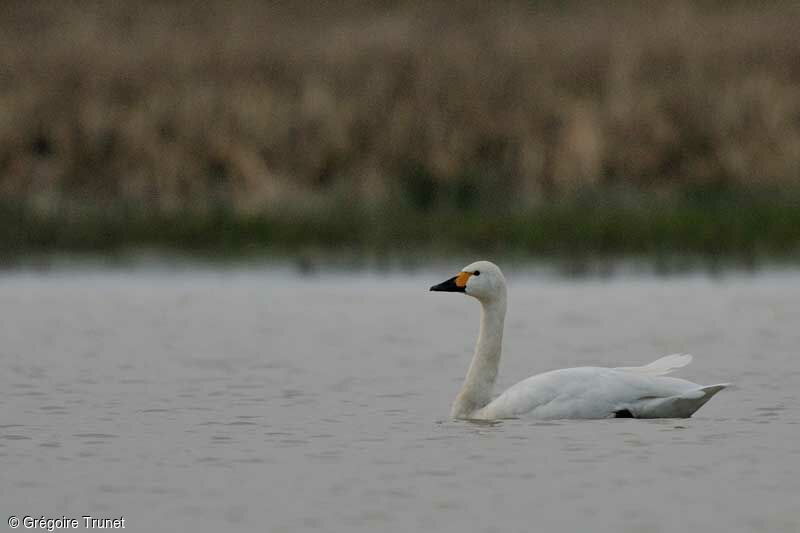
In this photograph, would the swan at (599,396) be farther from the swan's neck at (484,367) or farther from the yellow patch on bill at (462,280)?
the yellow patch on bill at (462,280)

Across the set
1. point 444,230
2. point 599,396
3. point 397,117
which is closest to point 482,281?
point 599,396

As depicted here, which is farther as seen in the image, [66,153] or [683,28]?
[683,28]

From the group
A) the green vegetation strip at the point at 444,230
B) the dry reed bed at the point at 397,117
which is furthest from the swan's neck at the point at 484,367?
the dry reed bed at the point at 397,117

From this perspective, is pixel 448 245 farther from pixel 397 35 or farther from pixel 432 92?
pixel 397 35

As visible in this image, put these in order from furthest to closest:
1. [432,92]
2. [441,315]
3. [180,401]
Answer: [432,92], [441,315], [180,401]

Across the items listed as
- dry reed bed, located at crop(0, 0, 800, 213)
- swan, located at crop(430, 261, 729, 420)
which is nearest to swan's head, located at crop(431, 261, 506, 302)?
swan, located at crop(430, 261, 729, 420)

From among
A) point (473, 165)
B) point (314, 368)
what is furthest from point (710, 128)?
point (314, 368)

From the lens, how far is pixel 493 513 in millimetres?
7766

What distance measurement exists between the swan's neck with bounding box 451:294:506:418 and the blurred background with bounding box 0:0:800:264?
850 cm

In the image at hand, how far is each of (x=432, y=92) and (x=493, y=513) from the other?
1687cm

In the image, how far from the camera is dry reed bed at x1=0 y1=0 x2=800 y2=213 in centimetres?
2206

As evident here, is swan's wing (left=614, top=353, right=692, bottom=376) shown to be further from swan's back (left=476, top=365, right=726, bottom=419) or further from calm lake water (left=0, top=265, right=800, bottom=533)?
calm lake water (left=0, top=265, right=800, bottom=533)

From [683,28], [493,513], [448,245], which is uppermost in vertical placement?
[683,28]

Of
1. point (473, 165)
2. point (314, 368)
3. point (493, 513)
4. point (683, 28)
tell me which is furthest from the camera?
point (683, 28)
